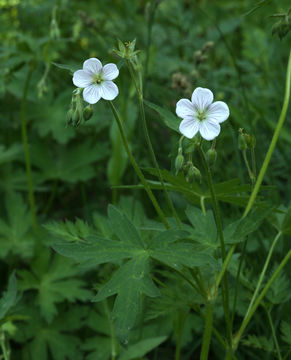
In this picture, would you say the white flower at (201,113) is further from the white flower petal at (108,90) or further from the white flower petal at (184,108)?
the white flower petal at (108,90)

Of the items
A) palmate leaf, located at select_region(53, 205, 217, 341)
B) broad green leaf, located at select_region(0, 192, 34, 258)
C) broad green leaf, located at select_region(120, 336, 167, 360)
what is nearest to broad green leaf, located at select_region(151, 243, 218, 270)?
palmate leaf, located at select_region(53, 205, 217, 341)

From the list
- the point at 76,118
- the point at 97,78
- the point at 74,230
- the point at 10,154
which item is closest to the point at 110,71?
the point at 97,78

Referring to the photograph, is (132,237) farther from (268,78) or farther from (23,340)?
(268,78)

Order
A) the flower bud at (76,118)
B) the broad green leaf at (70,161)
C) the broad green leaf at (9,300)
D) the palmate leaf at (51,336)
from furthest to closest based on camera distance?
1. the broad green leaf at (70,161)
2. the palmate leaf at (51,336)
3. the broad green leaf at (9,300)
4. the flower bud at (76,118)

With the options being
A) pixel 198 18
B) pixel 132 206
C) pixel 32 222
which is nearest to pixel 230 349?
pixel 132 206

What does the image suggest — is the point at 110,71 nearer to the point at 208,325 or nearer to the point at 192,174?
the point at 192,174

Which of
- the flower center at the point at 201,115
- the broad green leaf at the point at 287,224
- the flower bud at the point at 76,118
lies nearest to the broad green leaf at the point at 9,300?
the flower bud at the point at 76,118
